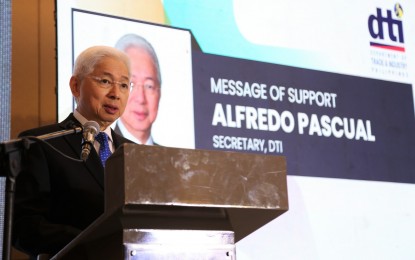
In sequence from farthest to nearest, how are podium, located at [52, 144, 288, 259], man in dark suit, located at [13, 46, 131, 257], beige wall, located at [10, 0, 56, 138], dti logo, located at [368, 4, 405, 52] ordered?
1. dti logo, located at [368, 4, 405, 52]
2. beige wall, located at [10, 0, 56, 138]
3. man in dark suit, located at [13, 46, 131, 257]
4. podium, located at [52, 144, 288, 259]

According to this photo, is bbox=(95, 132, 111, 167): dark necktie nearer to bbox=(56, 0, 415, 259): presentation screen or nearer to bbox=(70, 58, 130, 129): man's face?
bbox=(70, 58, 130, 129): man's face

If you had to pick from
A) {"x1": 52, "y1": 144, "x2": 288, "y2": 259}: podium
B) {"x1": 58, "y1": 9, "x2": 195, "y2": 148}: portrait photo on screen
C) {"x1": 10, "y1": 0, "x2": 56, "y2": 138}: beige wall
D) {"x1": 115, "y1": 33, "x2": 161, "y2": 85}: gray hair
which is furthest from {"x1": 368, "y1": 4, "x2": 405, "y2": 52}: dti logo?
{"x1": 52, "y1": 144, "x2": 288, "y2": 259}: podium

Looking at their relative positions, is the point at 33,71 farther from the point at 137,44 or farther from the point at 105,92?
the point at 105,92

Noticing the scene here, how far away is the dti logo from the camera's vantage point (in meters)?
3.79

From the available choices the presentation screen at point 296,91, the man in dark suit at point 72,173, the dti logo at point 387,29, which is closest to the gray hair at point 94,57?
the man in dark suit at point 72,173

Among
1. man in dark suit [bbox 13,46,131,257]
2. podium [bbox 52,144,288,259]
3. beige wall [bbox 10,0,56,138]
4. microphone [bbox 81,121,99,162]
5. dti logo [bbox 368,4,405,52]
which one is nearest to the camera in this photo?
podium [bbox 52,144,288,259]

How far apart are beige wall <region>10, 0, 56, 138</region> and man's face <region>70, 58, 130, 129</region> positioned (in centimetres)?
52

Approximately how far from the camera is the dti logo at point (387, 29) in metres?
3.79

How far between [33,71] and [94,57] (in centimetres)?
60

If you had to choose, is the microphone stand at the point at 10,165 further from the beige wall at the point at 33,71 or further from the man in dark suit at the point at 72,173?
the beige wall at the point at 33,71

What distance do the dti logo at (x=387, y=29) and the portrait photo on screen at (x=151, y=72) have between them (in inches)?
43.1

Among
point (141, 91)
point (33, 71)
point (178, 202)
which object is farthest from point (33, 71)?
point (178, 202)

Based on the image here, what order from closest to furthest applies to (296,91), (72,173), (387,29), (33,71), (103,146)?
(72,173) → (103,146) → (33,71) → (296,91) → (387,29)

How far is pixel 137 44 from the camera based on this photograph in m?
3.03
